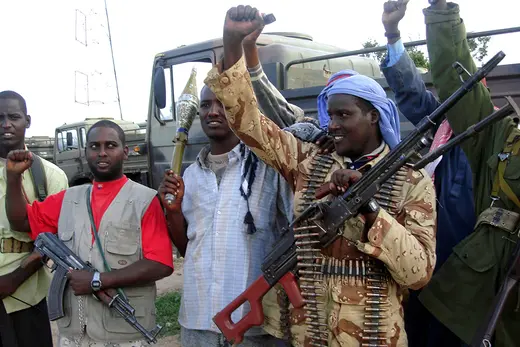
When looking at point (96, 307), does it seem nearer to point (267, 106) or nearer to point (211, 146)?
point (211, 146)

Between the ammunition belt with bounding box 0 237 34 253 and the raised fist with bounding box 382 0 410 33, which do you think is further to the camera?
the ammunition belt with bounding box 0 237 34 253

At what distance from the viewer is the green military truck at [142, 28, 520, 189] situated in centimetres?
470

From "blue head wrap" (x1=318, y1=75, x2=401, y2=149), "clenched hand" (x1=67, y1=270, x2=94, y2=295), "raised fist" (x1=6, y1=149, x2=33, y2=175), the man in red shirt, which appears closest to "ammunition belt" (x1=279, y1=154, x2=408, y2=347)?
"blue head wrap" (x1=318, y1=75, x2=401, y2=149)

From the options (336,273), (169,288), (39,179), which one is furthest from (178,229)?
(169,288)

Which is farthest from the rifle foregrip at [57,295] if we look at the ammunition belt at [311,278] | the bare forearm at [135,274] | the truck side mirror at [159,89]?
the truck side mirror at [159,89]

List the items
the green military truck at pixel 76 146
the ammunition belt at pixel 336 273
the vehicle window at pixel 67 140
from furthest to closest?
the vehicle window at pixel 67 140 → the green military truck at pixel 76 146 → the ammunition belt at pixel 336 273

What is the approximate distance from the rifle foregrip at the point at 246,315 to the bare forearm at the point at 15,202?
4.44 feet

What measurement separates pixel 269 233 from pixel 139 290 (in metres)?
0.76

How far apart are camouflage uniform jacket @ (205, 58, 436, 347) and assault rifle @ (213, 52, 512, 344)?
87 millimetres

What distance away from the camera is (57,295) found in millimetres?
2525

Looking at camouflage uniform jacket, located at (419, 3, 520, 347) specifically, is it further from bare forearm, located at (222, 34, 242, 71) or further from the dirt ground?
the dirt ground

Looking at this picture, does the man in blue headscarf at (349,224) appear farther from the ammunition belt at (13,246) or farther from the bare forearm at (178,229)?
the ammunition belt at (13,246)

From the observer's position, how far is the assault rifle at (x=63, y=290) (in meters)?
2.47

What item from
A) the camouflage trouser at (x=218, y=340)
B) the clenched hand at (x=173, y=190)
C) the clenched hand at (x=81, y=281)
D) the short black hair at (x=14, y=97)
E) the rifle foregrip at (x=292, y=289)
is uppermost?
the short black hair at (x=14, y=97)
